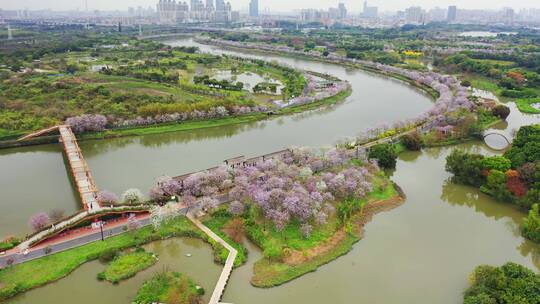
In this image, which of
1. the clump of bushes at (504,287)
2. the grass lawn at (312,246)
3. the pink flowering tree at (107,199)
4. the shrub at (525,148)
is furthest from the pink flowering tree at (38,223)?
the shrub at (525,148)

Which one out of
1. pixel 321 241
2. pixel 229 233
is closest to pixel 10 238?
pixel 229 233

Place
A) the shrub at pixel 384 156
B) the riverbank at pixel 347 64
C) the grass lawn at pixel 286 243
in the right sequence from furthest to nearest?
the riverbank at pixel 347 64 → the shrub at pixel 384 156 → the grass lawn at pixel 286 243

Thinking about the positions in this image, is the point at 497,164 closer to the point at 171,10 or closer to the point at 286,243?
the point at 286,243

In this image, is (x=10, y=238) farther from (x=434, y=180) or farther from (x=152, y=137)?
(x=434, y=180)

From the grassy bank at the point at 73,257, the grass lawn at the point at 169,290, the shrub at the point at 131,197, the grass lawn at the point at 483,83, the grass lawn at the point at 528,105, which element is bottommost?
the grass lawn at the point at 169,290

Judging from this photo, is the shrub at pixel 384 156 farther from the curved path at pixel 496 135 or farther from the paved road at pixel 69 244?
the paved road at pixel 69 244
